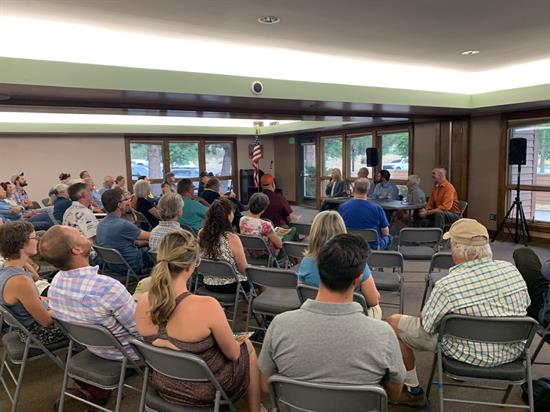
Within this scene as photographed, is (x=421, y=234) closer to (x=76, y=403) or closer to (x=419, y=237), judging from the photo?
(x=419, y=237)

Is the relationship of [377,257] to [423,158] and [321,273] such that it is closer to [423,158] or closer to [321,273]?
[321,273]

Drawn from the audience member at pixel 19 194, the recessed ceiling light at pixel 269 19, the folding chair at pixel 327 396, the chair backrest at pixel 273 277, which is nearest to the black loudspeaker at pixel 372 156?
the recessed ceiling light at pixel 269 19

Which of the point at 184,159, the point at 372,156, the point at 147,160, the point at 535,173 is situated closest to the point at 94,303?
the point at 535,173

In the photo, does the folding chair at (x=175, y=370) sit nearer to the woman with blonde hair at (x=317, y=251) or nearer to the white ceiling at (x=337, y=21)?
the woman with blonde hair at (x=317, y=251)

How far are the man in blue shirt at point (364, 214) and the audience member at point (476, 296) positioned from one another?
6.91 feet

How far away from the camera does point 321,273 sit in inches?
62.9

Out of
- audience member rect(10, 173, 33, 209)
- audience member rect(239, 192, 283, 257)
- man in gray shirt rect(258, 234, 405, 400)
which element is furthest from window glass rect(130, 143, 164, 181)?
man in gray shirt rect(258, 234, 405, 400)

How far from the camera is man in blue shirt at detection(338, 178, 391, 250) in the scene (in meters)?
4.33

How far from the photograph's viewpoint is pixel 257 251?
13.0ft

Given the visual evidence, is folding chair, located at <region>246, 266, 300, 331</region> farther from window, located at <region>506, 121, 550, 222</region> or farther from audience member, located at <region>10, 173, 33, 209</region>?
audience member, located at <region>10, 173, 33, 209</region>

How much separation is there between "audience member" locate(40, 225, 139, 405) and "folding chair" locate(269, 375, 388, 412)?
1.04 meters

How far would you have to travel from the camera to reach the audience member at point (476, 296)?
2.04 m

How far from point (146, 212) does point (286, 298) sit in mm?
3422

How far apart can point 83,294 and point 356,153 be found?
9.96m
